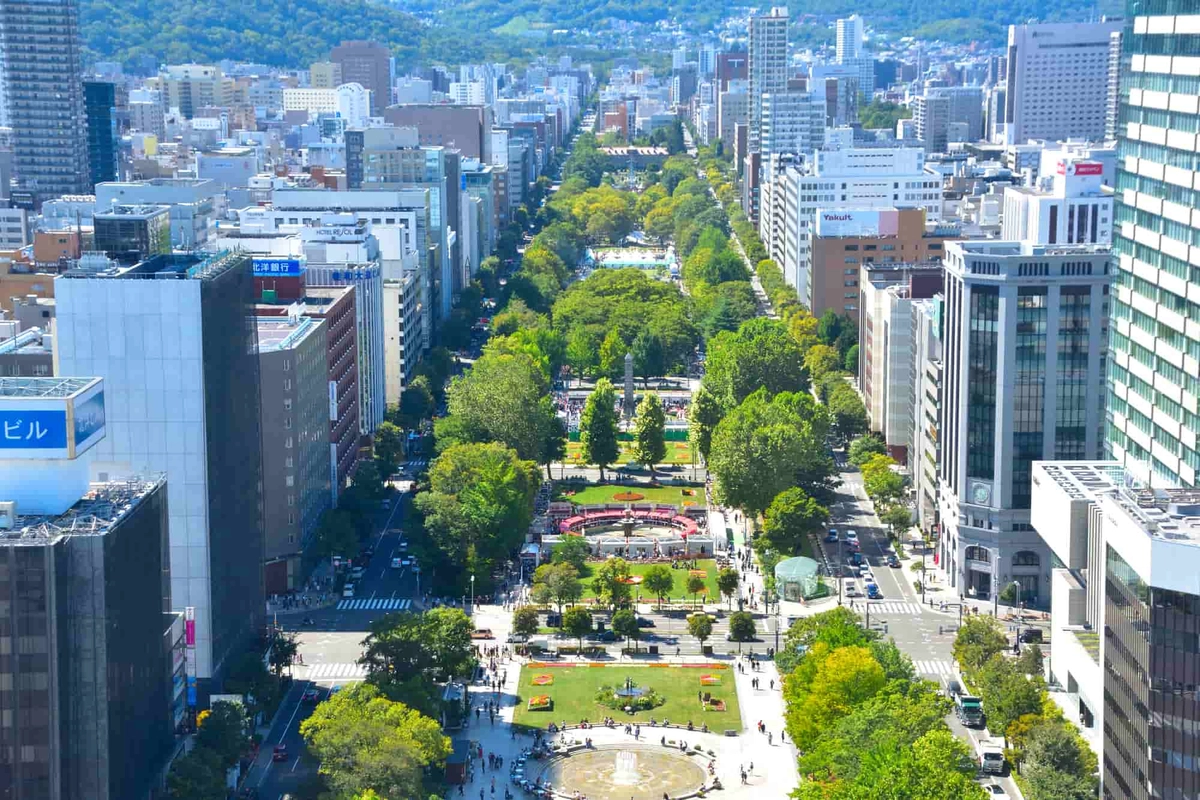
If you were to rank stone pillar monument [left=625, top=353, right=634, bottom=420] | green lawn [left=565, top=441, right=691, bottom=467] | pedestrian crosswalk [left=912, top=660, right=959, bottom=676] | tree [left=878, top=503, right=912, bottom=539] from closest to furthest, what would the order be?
pedestrian crosswalk [left=912, top=660, right=959, bottom=676], tree [left=878, top=503, right=912, bottom=539], green lawn [left=565, top=441, right=691, bottom=467], stone pillar monument [left=625, top=353, right=634, bottom=420]

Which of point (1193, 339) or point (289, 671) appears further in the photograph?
point (289, 671)

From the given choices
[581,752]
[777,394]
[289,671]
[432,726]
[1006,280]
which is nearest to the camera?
[432,726]

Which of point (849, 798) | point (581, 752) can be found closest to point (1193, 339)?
point (849, 798)

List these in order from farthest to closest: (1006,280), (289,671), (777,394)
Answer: (777,394), (1006,280), (289,671)

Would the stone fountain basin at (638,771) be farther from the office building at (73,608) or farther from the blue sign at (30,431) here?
the blue sign at (30,431)

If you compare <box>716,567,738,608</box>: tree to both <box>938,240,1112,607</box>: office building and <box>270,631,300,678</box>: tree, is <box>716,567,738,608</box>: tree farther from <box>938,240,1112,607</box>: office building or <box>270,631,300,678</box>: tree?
<box>270,631,300,678</box>: tree

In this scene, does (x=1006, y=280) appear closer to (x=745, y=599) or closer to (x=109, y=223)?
(x=745, y=599)

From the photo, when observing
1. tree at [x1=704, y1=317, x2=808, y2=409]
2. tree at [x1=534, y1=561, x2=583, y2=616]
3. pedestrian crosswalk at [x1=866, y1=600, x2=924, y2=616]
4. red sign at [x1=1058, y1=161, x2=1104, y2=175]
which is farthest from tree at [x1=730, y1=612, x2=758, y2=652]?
red sign at [x1=1058, y1=161, x2=1104, y2=175]
